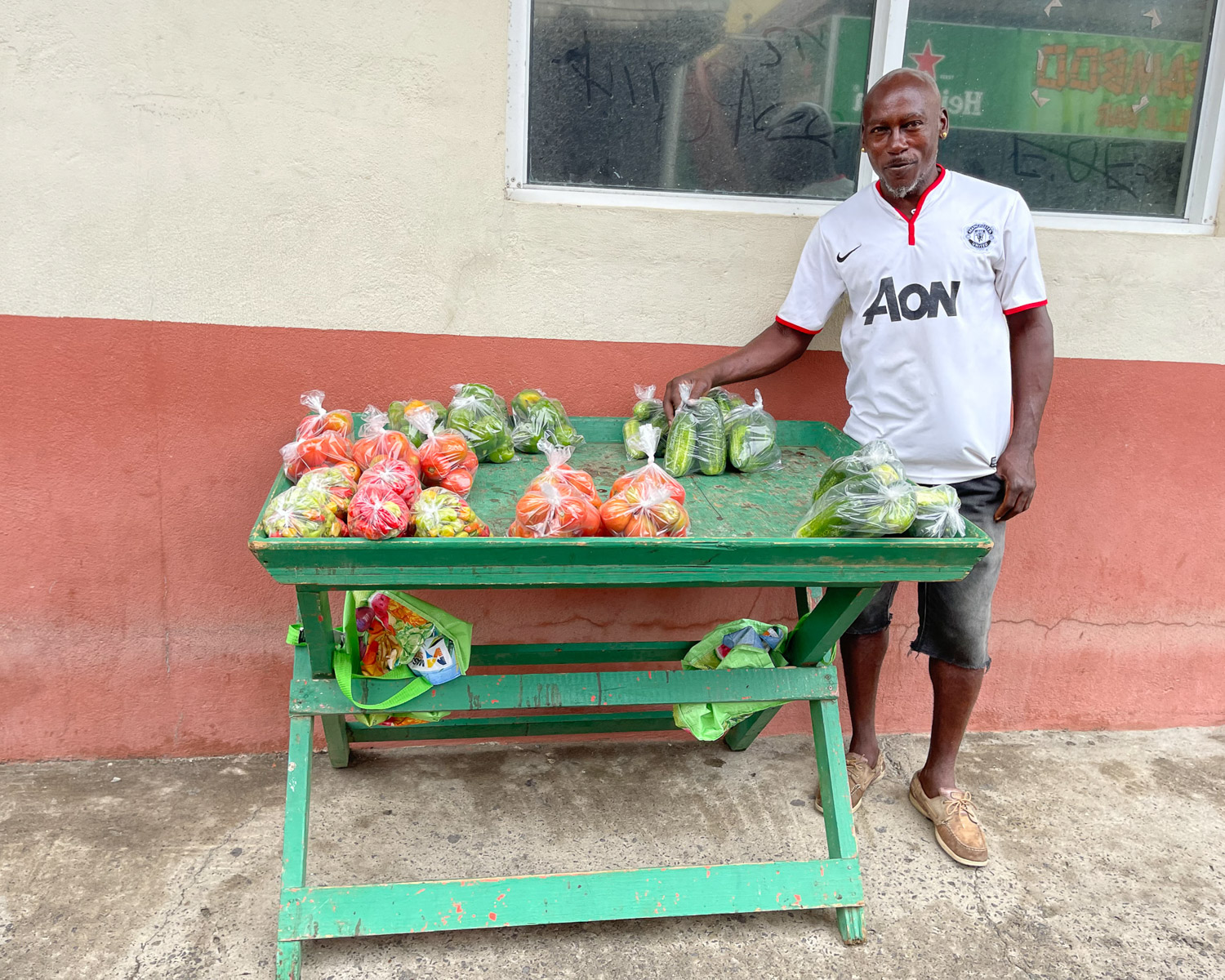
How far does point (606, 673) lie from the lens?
2428mm

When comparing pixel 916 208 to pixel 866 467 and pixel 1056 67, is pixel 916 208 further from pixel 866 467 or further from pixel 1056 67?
A: pixel 1056 67

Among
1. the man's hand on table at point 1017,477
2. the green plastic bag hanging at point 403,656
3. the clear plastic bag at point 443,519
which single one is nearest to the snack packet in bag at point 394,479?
the clear plastic bag at point 443,519

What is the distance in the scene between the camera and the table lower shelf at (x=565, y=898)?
2.24 meters

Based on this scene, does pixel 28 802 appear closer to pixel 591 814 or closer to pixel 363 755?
pixel 363 755

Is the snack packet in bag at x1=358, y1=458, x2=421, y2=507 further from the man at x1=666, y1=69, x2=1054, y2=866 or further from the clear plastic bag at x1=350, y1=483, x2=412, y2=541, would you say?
the man at x1=666, y1=69, x2=1054, y2=866

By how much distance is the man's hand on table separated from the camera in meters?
2.59

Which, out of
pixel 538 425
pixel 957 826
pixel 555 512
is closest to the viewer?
pixel 555 512

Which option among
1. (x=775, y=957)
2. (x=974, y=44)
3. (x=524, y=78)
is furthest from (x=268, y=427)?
(x=974, y=44)

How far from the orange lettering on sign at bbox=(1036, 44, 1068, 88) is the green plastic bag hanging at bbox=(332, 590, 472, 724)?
8.57ft

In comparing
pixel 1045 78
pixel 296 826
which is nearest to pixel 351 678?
pixel 296 826

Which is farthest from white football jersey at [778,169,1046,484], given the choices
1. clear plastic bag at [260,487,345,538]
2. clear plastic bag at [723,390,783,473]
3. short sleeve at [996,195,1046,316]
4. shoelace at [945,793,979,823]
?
clear plastic bag at [260,487,345,538]

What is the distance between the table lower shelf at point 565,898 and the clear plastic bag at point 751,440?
3.54 feet

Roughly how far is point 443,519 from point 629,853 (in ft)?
4.49

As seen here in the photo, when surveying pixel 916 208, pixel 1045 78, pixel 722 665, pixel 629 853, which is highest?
pixel 1045 78
